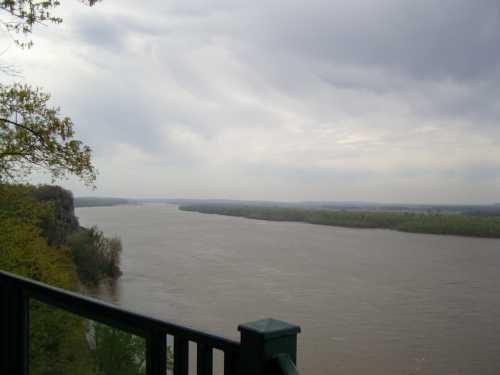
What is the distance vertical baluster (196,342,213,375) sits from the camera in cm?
155

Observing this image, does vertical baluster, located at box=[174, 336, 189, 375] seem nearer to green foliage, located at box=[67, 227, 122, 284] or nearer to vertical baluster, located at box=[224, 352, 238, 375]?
vertical baluster, located at box=[224, 352, 238, 375]

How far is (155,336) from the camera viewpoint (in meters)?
1.70

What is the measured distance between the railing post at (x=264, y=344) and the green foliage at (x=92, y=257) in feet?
75.0

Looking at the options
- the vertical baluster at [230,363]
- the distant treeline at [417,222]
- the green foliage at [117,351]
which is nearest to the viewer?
the vertical baluster at [230,363]

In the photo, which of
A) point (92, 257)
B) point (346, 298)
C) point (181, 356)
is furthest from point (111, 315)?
point (92, 257)

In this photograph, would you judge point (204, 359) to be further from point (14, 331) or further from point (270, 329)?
point (14, 331)

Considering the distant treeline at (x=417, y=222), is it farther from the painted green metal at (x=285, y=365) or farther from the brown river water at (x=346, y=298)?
the painted green metal at (x=285, y=365)

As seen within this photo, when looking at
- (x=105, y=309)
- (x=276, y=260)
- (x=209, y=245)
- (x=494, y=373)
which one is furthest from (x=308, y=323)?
(x=209, y=245)

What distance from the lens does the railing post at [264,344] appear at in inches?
53.7

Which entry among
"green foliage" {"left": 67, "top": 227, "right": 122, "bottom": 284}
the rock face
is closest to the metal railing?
the rock face

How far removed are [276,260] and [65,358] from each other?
27.9 meters

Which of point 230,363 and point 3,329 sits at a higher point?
point 230,363

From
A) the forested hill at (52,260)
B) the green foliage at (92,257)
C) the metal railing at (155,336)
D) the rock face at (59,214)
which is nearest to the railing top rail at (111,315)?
the metal railing at (155,336)

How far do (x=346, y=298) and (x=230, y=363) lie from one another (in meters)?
20.1
